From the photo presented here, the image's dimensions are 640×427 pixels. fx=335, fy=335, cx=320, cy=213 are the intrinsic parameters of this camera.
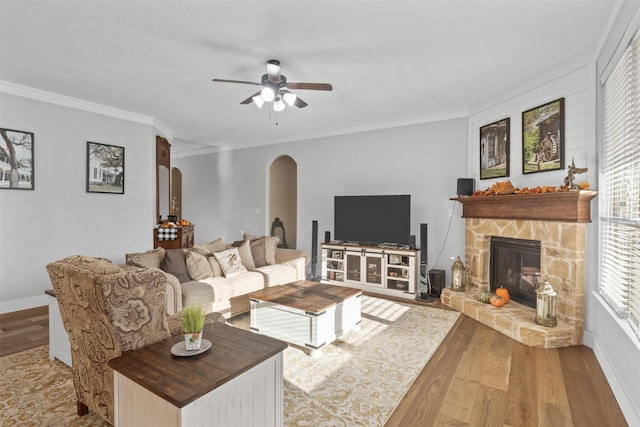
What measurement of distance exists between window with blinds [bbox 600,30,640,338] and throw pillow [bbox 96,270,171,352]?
112 inches

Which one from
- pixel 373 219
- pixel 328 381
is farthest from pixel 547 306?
pixel 373 219

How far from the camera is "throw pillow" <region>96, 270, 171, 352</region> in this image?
1.65 m

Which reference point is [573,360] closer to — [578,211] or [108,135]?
[578,211]

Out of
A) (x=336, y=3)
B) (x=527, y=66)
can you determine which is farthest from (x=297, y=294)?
(x=527, y=66)

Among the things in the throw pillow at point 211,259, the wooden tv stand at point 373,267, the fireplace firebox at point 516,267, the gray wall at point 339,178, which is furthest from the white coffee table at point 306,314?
the gray wall at point 339,178

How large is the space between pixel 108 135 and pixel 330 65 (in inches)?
140

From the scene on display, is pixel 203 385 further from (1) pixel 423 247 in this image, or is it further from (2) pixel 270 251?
(1) pixel 423 247

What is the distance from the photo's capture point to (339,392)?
2396 millimetres

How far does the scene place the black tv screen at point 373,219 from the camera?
516 centimetres

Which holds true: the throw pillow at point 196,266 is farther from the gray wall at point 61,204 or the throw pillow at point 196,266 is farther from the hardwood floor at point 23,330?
the gray wall at point 61,204

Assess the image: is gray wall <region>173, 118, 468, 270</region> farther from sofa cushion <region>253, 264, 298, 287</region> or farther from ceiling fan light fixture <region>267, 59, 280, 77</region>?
ceiling fan light fixture <region>267, 59, 280, 77</region>

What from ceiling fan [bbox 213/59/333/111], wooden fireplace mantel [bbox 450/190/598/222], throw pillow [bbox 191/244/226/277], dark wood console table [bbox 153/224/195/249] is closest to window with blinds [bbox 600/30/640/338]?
wooden fireplace mantel [bbox 450/190/598/222]

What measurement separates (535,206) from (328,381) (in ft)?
9.37

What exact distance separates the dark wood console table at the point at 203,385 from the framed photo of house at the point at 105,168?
3.94m
